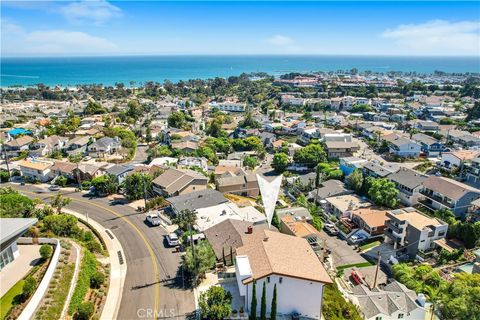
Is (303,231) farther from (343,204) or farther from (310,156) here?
(310,156)

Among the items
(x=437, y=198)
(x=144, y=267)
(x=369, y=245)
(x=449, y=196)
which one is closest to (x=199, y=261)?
(x=144, y=267)

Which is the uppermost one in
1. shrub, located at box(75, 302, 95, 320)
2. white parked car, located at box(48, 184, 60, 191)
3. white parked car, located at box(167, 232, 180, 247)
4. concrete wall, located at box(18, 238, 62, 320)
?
concrete wall, located at box(18, 238, 62, 320)

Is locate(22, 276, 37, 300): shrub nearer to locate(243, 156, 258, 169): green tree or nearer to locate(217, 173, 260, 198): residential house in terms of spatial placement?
locate(217, 173, 260, 198): residential house

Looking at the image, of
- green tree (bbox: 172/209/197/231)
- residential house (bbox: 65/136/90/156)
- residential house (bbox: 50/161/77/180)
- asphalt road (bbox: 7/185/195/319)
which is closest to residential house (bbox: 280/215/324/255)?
green tree (bbox: 172/209/197/231)

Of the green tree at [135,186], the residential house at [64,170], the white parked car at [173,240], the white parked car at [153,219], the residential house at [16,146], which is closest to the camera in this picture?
the white parked car at [173,240]

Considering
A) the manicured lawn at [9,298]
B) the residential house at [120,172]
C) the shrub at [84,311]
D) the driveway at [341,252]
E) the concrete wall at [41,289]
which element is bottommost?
the driveway at [341,252]

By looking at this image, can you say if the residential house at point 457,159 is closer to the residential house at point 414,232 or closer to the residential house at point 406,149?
the residential house at point 406,149

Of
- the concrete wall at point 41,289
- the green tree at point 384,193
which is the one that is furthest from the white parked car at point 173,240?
the green tree at point 384,193
